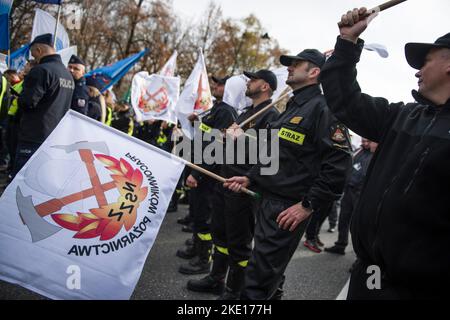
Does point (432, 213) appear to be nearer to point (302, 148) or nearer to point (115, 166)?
point (302, 148)

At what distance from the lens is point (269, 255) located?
7.81 feet

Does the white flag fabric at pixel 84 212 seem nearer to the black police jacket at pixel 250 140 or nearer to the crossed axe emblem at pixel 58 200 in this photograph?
the crossed axe emblem at pixel 58 200

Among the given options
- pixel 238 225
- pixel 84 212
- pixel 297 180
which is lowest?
pixel 238 225

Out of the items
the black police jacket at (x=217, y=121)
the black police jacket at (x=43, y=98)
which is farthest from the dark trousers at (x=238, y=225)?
the black police jacket at (x=43, y=98)

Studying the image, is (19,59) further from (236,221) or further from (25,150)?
(236,221)

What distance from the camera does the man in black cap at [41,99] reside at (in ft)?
11.3

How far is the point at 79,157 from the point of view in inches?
88.4

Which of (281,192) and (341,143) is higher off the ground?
(341,143)

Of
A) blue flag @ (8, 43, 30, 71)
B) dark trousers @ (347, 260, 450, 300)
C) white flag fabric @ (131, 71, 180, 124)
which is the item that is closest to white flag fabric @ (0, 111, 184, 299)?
dark trousers @ (347, 260, 450, 300)

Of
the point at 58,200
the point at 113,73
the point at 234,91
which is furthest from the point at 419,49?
the point at 113,73

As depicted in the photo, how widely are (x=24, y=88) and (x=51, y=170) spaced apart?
1.74m

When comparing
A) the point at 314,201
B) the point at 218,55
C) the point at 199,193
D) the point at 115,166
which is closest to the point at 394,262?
the point at 314,201

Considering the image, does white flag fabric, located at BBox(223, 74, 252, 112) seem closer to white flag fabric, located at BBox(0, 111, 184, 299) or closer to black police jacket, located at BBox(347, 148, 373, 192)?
white flag fabric, located at BBox(0, 111, 184, 299)

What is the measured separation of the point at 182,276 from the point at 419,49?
10.2 feet
